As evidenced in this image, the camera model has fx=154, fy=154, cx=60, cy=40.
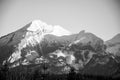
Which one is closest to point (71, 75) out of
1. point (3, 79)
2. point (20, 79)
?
point (3, 79)

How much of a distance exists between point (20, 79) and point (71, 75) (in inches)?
4771

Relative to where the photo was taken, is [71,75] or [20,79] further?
[20,79]

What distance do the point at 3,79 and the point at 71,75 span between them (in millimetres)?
39399

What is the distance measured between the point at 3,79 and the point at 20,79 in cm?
11151

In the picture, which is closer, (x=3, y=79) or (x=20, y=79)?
(x=3, y=79)

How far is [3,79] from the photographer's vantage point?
8844 centimetres

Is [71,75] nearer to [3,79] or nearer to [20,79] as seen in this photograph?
[3,79]

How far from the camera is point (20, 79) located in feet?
640

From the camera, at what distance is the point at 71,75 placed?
92.0 metres
